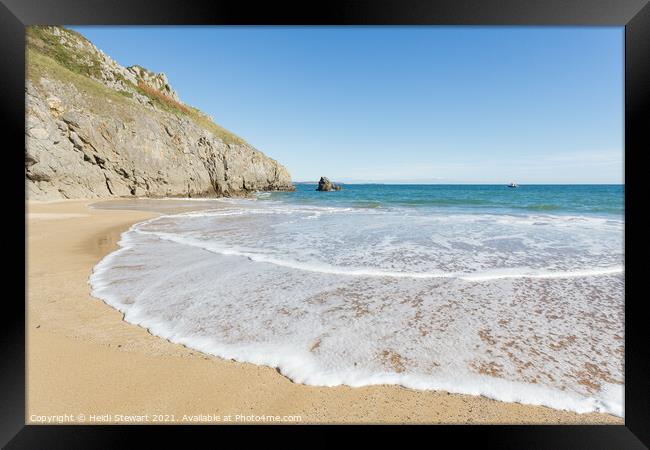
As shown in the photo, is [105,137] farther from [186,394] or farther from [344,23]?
[344,23]

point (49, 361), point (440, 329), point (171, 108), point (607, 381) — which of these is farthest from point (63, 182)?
point (607, 381)

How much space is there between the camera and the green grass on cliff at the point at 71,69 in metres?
23.4

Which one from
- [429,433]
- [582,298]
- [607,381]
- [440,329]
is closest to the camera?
[429,433]

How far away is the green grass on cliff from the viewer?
2344cm

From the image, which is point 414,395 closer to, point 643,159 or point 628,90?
point 643,159

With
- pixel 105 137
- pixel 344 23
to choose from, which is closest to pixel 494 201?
pixel 344 23

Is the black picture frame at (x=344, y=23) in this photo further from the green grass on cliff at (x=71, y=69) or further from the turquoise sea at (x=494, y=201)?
the green grass on cliff at (x=71, y=69)

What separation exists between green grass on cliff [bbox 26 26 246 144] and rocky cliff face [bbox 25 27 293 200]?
8 cm

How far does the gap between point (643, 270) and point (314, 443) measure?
2.19m

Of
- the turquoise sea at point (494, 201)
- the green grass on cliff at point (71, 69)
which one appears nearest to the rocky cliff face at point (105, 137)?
the green grass on cliff at point (71, 69)

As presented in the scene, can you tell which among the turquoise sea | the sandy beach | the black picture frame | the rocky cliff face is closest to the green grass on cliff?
the rocky cliff face

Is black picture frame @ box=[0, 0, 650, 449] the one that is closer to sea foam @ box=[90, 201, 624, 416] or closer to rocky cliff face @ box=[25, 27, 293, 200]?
sea foam @ box=[90, 201, 624, 416]

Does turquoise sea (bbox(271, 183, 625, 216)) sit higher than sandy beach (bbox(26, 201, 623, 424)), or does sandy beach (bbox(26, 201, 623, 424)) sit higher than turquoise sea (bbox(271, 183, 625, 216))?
turquoise sea (bbox(271, 183, 625, 216))

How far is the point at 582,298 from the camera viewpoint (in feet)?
13.2
